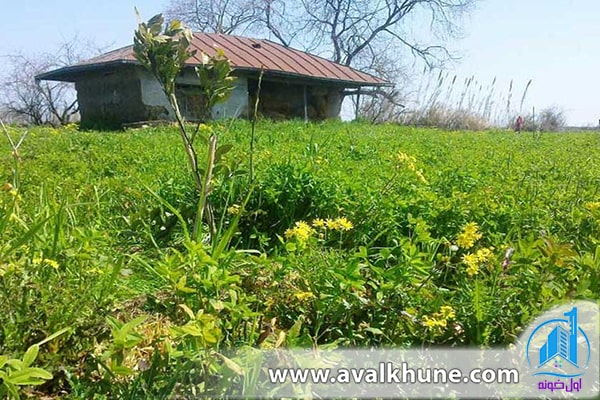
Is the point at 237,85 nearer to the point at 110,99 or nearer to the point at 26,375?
the point at 110,99

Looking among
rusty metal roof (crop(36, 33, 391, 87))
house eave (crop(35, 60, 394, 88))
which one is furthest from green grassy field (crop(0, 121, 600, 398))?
rusty metal roof (crop(36, 33, 391, 87))

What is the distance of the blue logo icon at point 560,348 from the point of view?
44.8 inches

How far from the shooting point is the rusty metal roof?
40.4 ft

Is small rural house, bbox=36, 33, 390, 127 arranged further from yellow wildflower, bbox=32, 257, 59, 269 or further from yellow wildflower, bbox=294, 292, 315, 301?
yellow wildflower, bbox=294, 292, 315, 301

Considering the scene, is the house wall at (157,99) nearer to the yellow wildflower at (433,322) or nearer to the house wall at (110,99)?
the house wall at (110,99)

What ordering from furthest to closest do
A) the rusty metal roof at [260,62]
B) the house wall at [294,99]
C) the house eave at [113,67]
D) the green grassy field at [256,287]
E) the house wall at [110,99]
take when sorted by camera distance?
the house wall at [294,99] → the rusty metal roof at [260,62] → the house wall at [110,99] → the house eave at [113,67] → the green grassy field at [256,287]

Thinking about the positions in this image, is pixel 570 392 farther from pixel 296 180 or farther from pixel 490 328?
pixel 296 180

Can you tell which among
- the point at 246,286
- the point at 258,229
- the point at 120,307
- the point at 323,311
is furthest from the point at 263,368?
the point at 258,229

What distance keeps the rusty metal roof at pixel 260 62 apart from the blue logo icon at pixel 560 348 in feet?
36.8

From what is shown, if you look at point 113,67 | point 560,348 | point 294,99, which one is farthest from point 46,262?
point 294,99

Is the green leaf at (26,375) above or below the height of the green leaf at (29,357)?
below

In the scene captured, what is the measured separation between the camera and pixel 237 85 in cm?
1046

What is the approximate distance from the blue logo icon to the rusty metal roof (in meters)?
11.2

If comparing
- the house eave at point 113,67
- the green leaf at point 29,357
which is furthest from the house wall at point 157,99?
the green leaf at point 29,357
